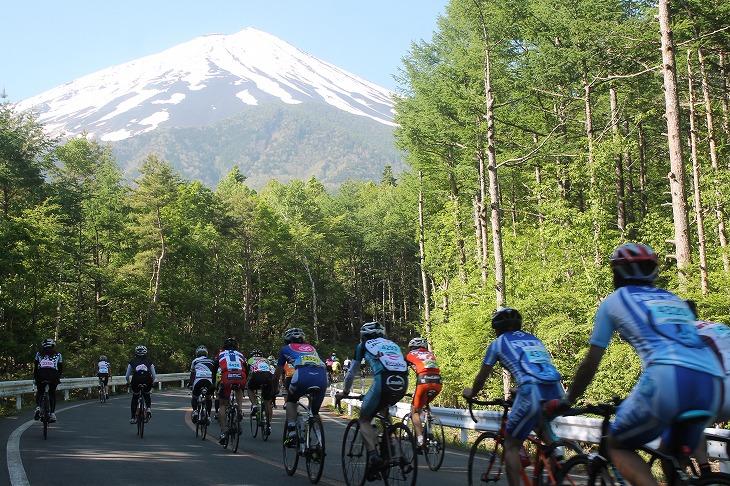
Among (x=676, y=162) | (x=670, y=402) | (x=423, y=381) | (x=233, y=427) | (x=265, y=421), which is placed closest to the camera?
(x=670, y=402)

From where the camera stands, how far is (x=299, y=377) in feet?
31.1

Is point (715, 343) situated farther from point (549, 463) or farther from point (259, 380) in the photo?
point (259, 380)

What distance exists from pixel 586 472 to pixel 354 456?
12.0ft

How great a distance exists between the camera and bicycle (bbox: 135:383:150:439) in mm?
14078

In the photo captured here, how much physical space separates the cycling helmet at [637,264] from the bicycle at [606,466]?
2.82ft

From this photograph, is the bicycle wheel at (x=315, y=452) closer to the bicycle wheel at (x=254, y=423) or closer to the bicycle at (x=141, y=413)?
the bicycle wheel at (x=254, y=423)

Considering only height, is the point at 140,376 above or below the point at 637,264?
below

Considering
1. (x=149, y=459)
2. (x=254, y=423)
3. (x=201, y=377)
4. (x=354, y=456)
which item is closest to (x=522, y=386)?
(x=354, y=456)

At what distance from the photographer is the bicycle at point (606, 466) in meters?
3.91

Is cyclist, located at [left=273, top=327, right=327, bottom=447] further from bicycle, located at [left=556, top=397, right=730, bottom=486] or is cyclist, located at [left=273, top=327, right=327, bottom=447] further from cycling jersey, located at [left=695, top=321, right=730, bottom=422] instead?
cycling jersey, located at [left=695, top=321, right=730, bottom=422]

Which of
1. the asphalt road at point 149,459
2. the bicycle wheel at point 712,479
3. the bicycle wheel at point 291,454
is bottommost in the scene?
the asphalt road at point 149,459

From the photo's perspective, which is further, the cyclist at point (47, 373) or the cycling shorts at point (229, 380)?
the cyclist at point (47, 373)

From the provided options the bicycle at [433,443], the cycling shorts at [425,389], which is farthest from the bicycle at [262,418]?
the bicycle at [433,443]

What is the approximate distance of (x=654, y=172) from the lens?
115 feet
